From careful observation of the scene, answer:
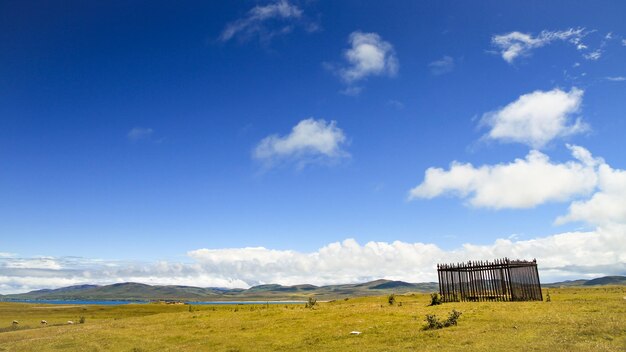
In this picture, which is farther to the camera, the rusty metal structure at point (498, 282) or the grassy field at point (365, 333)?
the rusty metal structure at point (498, 282)

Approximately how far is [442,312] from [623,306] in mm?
12482

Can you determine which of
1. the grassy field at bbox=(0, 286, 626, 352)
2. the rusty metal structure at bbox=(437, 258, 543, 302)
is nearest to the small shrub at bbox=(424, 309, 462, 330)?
the grassy field at bbox=(0, 286, 626, 352)

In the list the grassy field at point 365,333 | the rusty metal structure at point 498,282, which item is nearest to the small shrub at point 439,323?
the grassy field at point 365,333

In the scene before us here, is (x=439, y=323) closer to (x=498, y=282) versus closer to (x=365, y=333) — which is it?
(x=365, y=333)

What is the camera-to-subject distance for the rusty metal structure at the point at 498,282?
41625 mm

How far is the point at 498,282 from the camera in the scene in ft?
141

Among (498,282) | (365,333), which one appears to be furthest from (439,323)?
(498,282)

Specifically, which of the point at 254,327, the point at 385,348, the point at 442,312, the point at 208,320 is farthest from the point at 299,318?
the point at 385,348

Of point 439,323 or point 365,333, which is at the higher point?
point 439,323

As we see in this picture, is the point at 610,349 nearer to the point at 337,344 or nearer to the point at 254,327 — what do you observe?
the point at 337,344

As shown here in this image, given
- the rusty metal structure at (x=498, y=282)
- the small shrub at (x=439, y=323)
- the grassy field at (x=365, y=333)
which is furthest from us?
the rusty metal structure at (x=498, y=282)

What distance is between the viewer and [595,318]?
24859 mm

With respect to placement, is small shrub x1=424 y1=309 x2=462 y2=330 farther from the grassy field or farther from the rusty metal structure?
the rusty metal structure

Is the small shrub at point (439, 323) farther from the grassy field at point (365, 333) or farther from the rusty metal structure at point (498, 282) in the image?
the rusty metal structure at point (498, 282)
